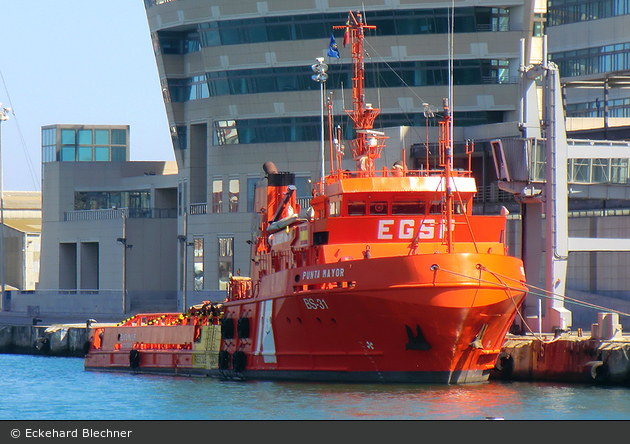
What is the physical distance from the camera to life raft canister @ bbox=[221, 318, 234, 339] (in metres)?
39.3

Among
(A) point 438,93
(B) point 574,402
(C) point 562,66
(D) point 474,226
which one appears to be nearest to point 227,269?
(A) point 438,93

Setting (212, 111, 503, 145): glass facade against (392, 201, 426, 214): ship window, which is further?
(212, 111, 503, 145): glass facade

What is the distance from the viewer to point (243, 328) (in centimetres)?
3800

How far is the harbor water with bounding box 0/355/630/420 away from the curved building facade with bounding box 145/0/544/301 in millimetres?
30543

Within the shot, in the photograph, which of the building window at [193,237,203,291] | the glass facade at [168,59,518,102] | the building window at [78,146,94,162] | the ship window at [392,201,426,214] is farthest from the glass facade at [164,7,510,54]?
the ship window at [392,201,426,214]

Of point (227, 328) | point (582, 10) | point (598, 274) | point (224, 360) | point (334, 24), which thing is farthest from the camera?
point (582, 10)

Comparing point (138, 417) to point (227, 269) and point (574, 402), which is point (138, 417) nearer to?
point (574, 402)

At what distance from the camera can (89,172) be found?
8575 cm

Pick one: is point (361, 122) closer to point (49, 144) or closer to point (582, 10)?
point (582, 10)

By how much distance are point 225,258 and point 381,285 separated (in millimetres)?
41485

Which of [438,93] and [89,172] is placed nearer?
[438,93]

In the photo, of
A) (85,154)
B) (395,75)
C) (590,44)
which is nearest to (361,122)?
(395,75)

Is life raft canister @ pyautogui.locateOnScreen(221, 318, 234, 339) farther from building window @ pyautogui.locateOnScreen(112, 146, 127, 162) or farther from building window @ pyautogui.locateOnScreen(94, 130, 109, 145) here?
building window @ pyautogui.locateOnScreen(112, 146, 127, 162)

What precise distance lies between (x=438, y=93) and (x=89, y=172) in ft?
108
